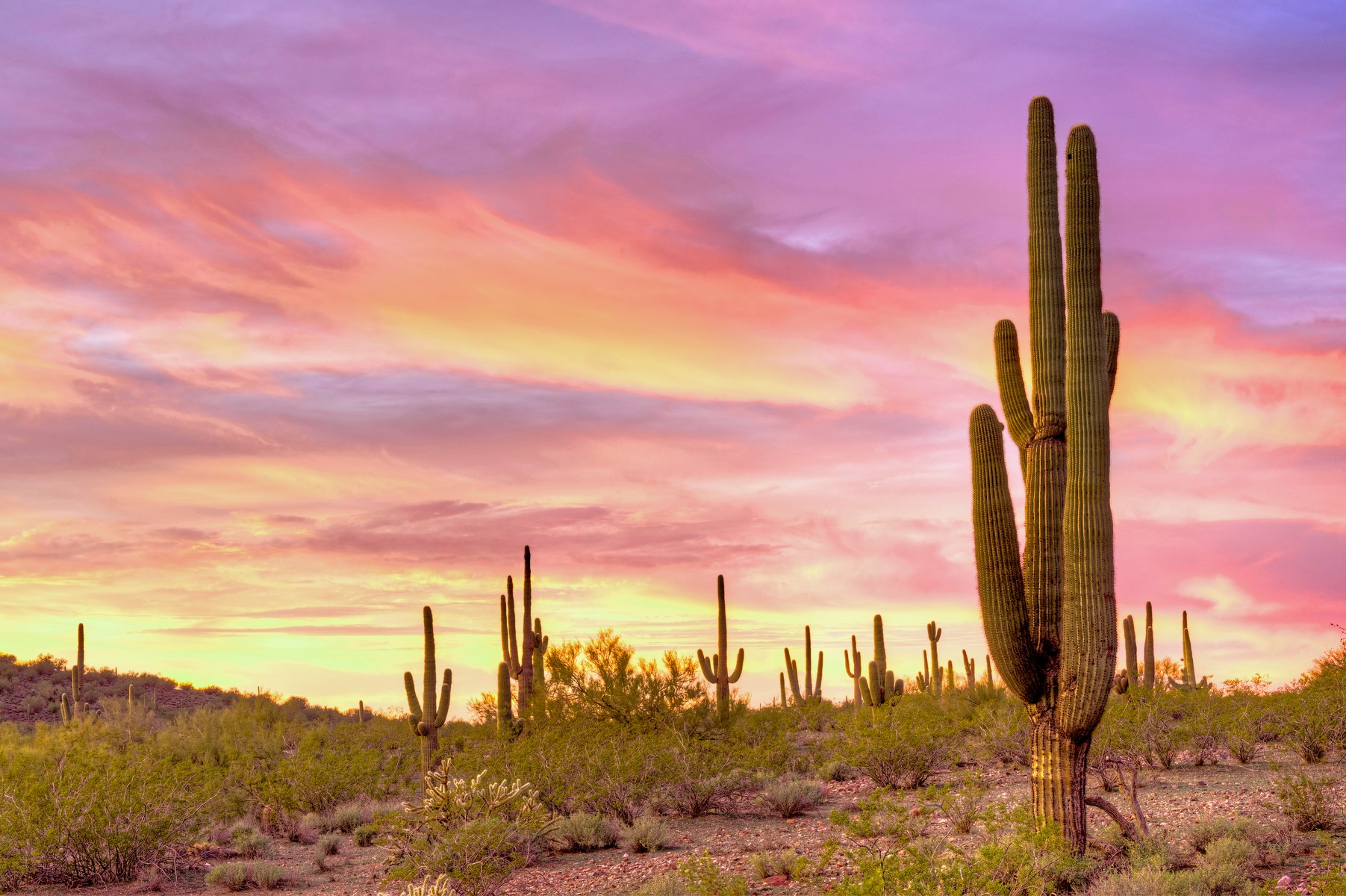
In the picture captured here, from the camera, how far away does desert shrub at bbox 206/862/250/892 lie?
15.2m

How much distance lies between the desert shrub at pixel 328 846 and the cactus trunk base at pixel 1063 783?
11.2 m

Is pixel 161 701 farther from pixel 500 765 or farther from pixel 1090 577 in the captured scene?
pixel 1090 577

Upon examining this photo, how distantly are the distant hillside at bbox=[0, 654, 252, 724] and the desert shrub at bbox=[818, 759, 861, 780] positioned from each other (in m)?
32.4

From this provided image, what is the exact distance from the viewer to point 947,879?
987 cm

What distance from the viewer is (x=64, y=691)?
154 feet

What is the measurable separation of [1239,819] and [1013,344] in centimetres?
655

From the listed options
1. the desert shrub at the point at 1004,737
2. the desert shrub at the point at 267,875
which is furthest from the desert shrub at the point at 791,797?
the desert shrub at the point at 267,875

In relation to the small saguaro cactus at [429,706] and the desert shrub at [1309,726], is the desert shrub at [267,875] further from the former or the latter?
the desert shrub at [1309,726]

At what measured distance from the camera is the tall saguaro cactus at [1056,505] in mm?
11180

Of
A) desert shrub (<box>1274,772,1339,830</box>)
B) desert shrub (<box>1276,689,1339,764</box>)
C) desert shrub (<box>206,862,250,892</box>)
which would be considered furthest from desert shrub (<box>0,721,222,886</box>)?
desert shrub (<box>1276,689,1339,764</box>)

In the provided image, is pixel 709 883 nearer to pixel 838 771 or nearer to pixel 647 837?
pixel 647 837

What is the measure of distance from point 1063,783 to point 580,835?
734 cm

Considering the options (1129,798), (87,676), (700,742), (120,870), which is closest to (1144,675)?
(700,742)

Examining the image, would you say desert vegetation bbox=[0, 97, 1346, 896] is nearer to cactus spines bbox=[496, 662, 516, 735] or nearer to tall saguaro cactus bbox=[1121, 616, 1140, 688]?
cactus spines bbox=[496, 662, 516, 735]
